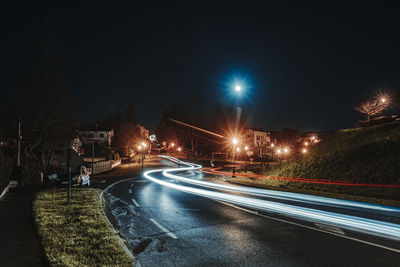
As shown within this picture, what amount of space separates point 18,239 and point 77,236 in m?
1.56

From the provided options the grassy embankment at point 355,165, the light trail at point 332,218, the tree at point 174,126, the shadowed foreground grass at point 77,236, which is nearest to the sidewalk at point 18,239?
the shadowed foreground grass at point 77,236

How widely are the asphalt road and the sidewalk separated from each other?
2.16 m

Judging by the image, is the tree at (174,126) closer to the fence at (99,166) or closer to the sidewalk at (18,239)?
the fence at (99,166)

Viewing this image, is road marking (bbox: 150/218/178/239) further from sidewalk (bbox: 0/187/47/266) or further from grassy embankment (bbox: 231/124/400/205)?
grassy embankment (bbox: 231/124/400/205)

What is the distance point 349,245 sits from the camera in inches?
246

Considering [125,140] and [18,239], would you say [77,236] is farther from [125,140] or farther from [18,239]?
[125,140]

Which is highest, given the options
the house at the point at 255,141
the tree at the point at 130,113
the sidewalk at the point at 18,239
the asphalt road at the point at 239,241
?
the tree at the point at 130,113

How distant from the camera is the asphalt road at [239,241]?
530 cm

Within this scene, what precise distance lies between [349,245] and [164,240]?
4.91m

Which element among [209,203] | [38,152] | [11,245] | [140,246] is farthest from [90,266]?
[38,152]

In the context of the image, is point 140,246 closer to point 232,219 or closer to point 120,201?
point 232,219

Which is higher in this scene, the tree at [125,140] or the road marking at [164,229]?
the tree at [125,140]

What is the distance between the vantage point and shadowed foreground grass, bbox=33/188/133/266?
16.2 ft

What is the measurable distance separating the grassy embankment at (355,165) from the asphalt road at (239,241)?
296 inches
